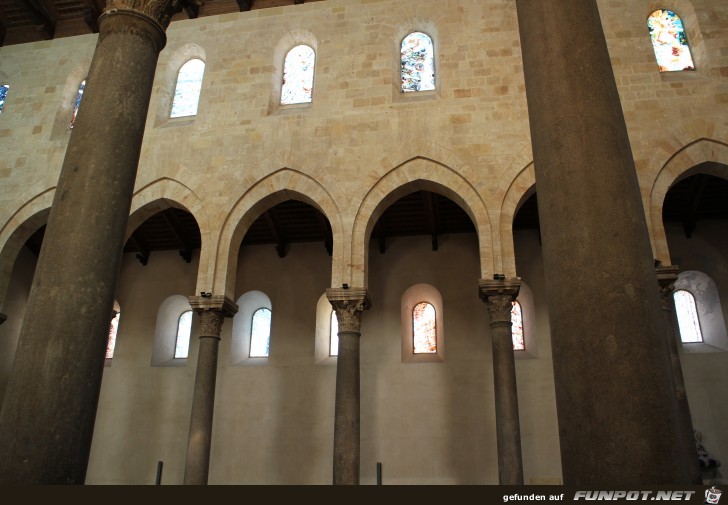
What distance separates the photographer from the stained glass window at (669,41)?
11.6 meters

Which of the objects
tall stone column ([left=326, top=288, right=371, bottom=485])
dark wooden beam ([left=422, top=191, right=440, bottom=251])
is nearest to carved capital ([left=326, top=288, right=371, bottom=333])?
tall stone column ([left=326, top=288, right=371, bottom=485])

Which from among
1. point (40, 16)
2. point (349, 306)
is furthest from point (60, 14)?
point (349, 306)

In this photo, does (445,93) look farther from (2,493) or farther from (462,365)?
(2,493)

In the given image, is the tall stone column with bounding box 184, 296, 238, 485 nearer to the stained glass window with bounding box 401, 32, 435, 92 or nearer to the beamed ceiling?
the stained glass window with bounding box 401, 32, 435, 92

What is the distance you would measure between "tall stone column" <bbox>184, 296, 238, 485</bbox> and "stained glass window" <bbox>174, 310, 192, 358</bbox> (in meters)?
4.87

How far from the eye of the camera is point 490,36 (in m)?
12.0

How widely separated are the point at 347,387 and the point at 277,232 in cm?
626

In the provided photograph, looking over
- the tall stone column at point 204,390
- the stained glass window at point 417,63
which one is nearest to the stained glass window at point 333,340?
the tall stone column at point 204,390

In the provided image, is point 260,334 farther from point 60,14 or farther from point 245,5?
point 60,14

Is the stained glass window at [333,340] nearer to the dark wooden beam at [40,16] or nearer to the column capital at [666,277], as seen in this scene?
the column capital at [666,277]

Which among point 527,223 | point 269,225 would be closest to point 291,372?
point 269,225

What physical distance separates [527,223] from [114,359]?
36.9 feet

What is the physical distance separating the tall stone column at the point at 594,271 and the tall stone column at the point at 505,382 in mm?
6584

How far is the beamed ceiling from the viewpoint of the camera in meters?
13.5
